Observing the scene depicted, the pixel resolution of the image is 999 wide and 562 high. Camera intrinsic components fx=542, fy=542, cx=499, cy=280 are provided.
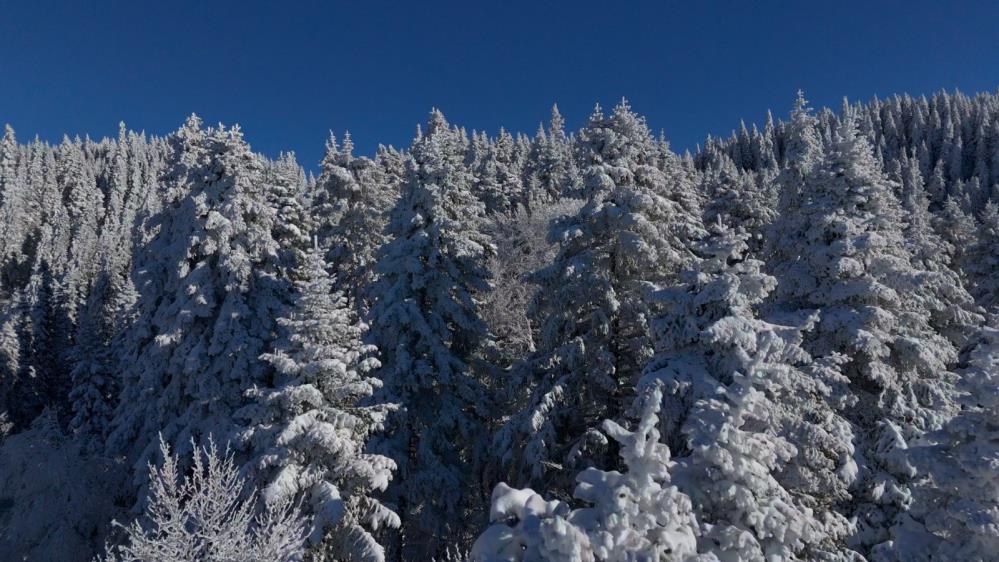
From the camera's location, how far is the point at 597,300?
53.1 ft

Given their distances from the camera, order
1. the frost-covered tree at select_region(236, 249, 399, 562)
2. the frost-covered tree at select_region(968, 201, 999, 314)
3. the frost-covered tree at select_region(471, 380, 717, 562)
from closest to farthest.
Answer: the frost-covered tree at select_region(471, 380, 717, 562), the frost-covered tree at select_region(236, 249, 399, 562), the frost-covered tree at select_region(968, 201, 999, 314)

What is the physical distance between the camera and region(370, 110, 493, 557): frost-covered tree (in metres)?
18.4

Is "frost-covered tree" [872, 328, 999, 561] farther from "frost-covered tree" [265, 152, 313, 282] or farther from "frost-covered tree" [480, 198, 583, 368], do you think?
"frost-covered tree" [265, 152, 313, 282]

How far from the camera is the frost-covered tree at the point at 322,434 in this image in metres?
13.3

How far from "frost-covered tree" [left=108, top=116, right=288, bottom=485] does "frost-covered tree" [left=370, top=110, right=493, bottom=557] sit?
4404 mm

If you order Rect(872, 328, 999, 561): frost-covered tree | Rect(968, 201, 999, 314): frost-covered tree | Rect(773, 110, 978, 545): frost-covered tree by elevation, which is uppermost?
Rect(968, 201, 999, 314): frost-covered tree

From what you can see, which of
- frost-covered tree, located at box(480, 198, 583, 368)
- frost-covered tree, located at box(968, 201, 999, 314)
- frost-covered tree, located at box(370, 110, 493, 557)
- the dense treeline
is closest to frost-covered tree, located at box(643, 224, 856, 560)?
the dense treeline

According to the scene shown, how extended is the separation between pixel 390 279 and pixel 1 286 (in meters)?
97.3

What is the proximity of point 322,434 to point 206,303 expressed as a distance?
8981mm

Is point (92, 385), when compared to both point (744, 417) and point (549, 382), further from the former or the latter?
point (744, 417)

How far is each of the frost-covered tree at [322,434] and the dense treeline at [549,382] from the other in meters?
0.08

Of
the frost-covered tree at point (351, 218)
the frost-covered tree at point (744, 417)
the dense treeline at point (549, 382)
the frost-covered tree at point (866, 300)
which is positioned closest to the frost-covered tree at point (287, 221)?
the dense treeline at point (549, 382)

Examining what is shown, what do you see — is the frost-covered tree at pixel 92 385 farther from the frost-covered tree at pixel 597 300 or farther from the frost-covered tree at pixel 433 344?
the frost-covered tree at pixel 597 300

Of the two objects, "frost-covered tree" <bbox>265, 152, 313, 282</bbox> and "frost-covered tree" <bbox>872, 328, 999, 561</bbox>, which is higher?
"frost-covered tree" <bbox>265, 152, 313, 282</bbox>
